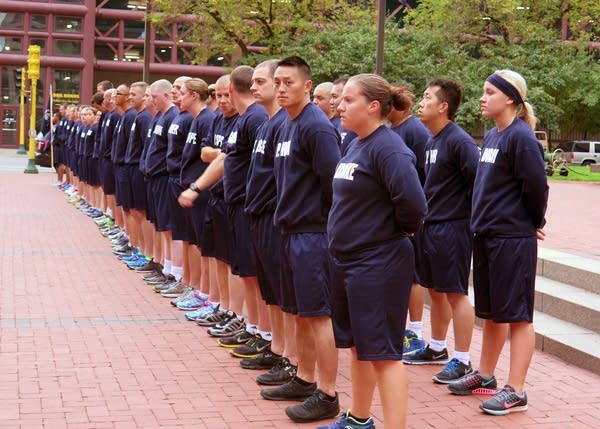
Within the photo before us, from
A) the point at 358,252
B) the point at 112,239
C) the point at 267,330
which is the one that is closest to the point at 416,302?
the point at 267,330

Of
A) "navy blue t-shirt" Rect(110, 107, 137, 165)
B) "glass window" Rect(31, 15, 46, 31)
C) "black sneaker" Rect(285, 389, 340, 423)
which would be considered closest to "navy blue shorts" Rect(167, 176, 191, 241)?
"navy blue t-shirt" Rect(110, 107, 137, 165)

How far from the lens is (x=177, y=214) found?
1077cm

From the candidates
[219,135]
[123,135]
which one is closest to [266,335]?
[219,135]

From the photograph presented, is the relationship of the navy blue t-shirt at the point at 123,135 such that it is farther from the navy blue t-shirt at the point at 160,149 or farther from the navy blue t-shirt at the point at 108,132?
the navy blue t-shirt at the point at 160,149

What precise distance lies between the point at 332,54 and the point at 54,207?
1810cm

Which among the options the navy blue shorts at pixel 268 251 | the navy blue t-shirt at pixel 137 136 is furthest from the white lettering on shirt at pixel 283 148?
the navy blue t-shirt at pixel 137 136

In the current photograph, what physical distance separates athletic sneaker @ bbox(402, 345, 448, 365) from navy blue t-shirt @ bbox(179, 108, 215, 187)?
9.99 feet

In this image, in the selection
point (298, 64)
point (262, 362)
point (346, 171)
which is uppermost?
point (298, 64)

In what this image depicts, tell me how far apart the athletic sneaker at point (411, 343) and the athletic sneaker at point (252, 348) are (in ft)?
3.85

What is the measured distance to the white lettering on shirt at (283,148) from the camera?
21.8 feet

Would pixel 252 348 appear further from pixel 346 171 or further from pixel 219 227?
pixel 346 171

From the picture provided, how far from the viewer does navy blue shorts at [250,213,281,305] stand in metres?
7.07

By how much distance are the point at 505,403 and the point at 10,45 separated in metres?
49.7

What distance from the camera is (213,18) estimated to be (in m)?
36.5
